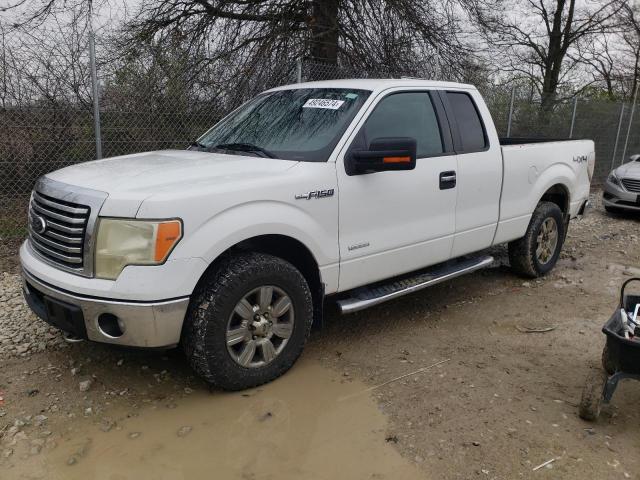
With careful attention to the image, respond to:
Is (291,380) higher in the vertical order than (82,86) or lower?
lower

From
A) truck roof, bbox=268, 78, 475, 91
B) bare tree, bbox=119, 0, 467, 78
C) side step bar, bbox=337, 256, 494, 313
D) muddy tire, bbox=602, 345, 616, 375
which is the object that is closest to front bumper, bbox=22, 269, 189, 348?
side step bar, bbox=337, 256, 494, 313

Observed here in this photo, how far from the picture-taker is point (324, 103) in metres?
4.08

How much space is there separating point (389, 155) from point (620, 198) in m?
8.01

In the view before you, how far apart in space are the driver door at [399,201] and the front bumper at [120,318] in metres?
1.26

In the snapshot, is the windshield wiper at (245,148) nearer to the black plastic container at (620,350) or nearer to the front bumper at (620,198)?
the black plastic container at (620,350)

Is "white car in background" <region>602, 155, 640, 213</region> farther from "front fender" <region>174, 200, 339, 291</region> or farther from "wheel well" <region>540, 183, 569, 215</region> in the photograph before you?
"front fender" <region>174, 200, 339, 291</region>

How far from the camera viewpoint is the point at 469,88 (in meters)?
4.94

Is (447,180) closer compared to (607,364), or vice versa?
(607,364)

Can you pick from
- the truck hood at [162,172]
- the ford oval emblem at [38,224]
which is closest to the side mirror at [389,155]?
the truck hood at [162,172]

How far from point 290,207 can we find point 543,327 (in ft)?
8.61

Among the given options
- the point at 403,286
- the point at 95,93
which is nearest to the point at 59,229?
the point at 403,286

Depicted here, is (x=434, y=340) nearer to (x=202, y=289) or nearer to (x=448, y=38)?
(x=202, y=289)

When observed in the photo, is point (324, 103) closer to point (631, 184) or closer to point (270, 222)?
point (270, 222)

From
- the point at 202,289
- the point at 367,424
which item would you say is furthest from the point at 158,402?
the point at 367,424
